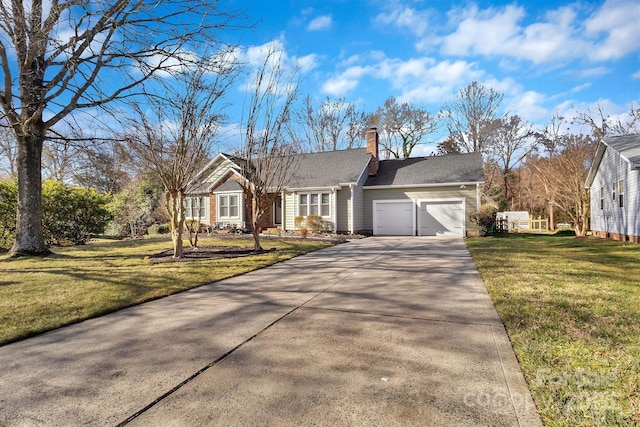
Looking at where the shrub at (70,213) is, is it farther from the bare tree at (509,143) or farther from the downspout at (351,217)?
the bare tree at (509,143)

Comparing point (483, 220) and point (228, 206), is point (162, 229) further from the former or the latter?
point (483, 220)

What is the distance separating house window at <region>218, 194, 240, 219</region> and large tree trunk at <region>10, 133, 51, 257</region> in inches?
435

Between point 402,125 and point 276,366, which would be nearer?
point 276,366

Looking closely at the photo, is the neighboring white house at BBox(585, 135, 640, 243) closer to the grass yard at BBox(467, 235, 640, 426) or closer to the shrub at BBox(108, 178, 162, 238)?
the grass yard at BBox(467, 235, 640, 426)

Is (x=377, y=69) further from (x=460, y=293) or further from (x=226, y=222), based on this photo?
(x=460, y=293)

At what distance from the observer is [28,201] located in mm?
9508

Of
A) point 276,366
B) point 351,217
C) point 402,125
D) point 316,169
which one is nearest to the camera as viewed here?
point 276,366

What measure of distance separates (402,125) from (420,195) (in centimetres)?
1682

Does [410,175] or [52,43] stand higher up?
[52,43]

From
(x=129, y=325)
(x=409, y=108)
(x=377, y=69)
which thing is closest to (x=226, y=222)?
(x=377, y=69)

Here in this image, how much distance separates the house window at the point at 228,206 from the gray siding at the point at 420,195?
8037 millimetres

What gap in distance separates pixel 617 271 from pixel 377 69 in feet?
43.7

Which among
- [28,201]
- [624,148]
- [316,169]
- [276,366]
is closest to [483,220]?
[624,148]

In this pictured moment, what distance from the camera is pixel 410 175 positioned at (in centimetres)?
1870
